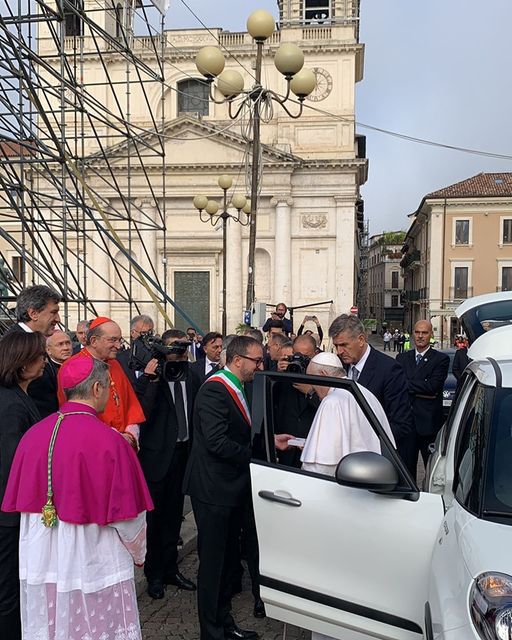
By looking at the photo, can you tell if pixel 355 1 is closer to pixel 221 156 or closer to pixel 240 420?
pixel 221 156

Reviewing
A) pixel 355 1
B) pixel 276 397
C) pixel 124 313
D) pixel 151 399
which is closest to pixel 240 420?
pixel 276 397

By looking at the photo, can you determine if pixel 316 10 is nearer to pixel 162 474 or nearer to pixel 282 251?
pixel 282 251

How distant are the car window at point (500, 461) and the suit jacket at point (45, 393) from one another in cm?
285

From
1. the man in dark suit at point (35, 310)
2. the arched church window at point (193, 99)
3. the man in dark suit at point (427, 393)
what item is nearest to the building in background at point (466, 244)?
the arched church window at point (193, 99)

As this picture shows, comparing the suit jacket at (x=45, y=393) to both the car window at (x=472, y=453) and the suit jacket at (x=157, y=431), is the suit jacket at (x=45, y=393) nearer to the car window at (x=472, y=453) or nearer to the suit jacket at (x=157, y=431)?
the suit jacket at (x=157, y=431)

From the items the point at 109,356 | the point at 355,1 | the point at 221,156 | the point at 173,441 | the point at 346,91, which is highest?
the point at 355,1

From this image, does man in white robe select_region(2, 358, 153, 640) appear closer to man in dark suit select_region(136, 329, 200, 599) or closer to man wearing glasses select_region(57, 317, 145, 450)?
man wearing glasses select_region(57, 317, 145, 450)

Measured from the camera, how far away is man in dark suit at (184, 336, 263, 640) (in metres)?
3.67

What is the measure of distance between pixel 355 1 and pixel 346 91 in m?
5.88

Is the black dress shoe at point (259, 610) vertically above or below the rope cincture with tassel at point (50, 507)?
below

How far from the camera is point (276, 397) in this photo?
14.3 feet

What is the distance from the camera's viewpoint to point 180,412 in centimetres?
504

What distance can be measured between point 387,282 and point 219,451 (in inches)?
3652

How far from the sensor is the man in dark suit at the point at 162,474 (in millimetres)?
4637
